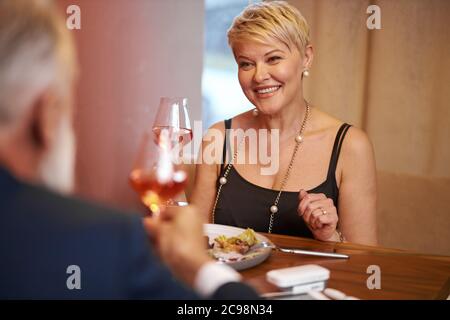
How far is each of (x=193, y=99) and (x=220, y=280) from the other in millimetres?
2629

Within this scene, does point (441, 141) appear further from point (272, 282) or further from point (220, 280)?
point (220, 280)

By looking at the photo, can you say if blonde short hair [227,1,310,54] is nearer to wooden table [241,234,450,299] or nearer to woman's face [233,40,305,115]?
woman's face [233,40,305,115]

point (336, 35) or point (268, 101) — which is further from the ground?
point (336, 35)

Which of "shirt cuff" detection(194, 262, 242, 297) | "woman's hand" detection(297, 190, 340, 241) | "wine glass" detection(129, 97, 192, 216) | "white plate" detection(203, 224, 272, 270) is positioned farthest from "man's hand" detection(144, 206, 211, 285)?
"woman's hand" detection(297, 190, 340, 241)

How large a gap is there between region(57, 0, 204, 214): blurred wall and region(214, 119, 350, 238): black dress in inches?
60.3

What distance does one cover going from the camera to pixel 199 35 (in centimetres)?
323

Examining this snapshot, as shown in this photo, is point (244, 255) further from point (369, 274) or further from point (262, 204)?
point (262, 204)

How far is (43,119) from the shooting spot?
498 mm

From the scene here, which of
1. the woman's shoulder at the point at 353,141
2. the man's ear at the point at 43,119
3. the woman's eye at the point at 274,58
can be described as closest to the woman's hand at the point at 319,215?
the woman's shoulder at the point at 353,141

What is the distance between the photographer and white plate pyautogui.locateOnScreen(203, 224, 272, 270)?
1.06 meters

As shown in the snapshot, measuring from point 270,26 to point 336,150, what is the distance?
418mm

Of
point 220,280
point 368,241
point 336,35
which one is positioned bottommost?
point 368,241

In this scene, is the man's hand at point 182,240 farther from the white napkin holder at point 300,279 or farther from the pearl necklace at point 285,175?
the pearl necklace at point 285,175

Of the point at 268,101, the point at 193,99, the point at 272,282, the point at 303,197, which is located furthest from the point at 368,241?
the point at 193,99
